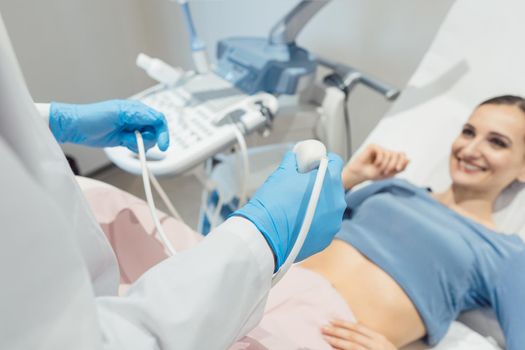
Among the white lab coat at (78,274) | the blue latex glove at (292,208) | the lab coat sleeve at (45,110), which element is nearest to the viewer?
the white lab coat at (78,274)

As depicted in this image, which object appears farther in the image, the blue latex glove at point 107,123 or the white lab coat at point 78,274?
the blue latex glove at point 107,123

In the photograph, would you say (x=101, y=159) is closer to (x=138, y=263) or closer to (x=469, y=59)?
(x=138, y=263)

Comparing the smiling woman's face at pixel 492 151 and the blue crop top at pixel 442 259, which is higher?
the smiling woman's face at pixel 492 151

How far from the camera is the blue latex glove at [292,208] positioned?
0.57 meters

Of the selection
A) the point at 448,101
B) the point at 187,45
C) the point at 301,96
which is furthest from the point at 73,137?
the point at 187,45

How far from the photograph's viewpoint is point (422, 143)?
131 cm

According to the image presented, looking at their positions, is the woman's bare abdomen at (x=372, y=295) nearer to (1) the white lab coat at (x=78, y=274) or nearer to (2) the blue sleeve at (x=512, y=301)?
(2) the blue sleeve at (x=512, y=301)

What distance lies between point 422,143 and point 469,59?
0.86ft

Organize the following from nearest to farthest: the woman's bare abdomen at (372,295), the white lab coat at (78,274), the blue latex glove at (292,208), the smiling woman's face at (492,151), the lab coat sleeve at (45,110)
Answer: the white lab coat at (78,274), the blue latex glove at (292,208), the lab coat sleeve at (45,110), the woman's bare abdomen at (372,295), the smiling woman's face at (492,151)

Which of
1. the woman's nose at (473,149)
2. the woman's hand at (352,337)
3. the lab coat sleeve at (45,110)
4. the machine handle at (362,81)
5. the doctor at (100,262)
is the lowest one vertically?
the woman's hand at (352,337)

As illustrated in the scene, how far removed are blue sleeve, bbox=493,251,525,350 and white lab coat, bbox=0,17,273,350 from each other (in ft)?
1.96

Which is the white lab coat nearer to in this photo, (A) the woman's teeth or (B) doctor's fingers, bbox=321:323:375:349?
(B) doctor's fingers, bbox=321:323:375:349

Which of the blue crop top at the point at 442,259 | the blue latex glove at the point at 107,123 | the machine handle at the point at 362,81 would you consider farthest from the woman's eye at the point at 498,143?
the blue latex glove at the point at 107,123

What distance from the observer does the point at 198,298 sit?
18.9 inches
